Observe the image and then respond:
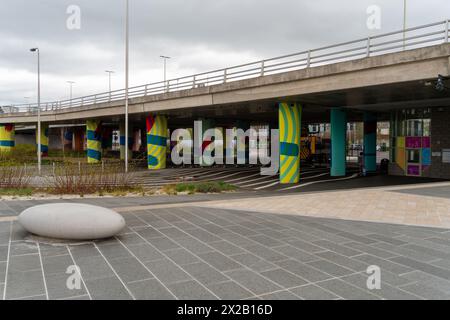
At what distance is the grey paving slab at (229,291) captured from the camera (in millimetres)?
4473

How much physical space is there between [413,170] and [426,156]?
142cm

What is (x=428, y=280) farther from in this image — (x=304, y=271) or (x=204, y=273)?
(x=204, y=273)

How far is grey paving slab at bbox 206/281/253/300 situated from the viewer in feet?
14.7

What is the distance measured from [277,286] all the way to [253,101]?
18.5 m

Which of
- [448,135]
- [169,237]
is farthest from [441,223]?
[448,135]

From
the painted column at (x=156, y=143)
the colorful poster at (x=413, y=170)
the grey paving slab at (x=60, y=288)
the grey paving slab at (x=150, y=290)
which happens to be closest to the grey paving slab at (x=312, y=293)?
the grey paving slab at (x=150, y=290)

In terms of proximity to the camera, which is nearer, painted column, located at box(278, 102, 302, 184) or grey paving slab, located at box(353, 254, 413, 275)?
grey paving slab, located at box(353, 254, 413, 275)

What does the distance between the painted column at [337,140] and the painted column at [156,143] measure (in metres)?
15.6

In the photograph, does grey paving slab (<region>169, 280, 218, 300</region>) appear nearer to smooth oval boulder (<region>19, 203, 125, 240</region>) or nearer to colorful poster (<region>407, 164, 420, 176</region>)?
smooth oval boulder (<region>19, 203, 125, 240</region>)

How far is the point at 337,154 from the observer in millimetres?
26922

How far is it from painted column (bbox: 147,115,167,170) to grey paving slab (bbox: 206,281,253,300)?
30398mm

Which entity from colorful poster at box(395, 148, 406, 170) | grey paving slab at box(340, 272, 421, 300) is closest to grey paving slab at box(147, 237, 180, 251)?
grey paving slab at box(340, 272, 421, 300)

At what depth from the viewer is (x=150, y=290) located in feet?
15.0
